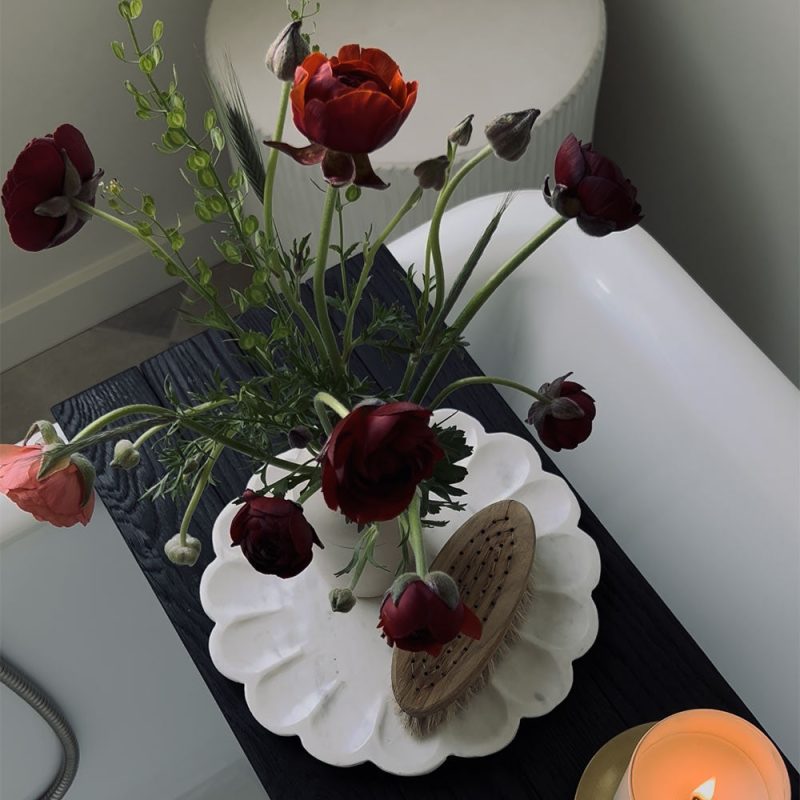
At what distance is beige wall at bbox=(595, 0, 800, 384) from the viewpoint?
130 cm

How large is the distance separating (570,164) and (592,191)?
16 millimetres

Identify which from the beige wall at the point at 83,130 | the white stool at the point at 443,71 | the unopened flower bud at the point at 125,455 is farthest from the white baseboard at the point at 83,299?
the unopened flower bud at the point at 125,455

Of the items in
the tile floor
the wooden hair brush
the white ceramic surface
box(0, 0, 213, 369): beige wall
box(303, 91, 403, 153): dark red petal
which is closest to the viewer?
box(303, 91, 403, 153): dark red petal

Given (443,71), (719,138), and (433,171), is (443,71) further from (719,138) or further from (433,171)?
(433,171)

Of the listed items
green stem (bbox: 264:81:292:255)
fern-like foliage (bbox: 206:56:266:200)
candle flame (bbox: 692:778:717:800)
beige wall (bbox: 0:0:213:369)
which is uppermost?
beige wall (bbox: 0:0:213:369)

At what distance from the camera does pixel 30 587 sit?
1.04 metres

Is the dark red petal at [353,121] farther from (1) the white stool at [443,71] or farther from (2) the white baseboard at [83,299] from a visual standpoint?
(2) the white baseboard at [83,299]

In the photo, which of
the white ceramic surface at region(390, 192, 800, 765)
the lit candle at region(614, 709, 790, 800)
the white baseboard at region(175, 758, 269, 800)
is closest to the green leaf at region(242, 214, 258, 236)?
the lit candle at region(614, 709, 790, 800)

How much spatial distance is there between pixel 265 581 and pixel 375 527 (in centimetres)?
23

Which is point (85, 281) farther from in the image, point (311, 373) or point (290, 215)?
point (311, 373)

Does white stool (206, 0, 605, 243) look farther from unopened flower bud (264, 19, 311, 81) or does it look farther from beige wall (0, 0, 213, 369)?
unopened flower bud (264, 19, 311, 81)

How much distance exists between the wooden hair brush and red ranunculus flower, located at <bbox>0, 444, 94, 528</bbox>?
0.27 metres

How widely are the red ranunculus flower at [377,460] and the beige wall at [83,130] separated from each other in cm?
115

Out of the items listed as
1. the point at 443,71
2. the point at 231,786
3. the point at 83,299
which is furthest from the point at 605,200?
the point at 83,299
